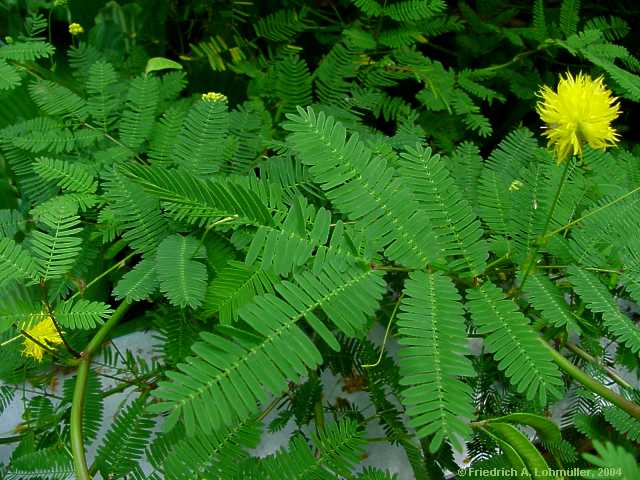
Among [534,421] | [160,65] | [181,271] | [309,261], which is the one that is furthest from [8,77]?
[534,421]

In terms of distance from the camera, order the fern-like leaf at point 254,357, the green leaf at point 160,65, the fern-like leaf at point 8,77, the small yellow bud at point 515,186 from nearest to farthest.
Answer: the fern-like leaf at point 254,357 < the small yellow bud at point 515,186 < the fern-like leaf at point 8,77 < the green leaf at point 160,65

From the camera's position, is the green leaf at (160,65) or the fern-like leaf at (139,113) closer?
the fern-like leaf at (139,113)

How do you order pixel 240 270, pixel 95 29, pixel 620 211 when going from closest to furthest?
pixel 240 270
pixel 620 211
pixel 95 29

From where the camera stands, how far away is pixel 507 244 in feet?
2.92

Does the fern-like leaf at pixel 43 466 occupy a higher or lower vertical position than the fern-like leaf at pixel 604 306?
lower

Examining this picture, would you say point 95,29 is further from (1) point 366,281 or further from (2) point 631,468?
(2) point 631,468

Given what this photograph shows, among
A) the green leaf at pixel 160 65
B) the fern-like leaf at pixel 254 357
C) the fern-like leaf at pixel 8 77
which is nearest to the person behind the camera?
the fern-like leaf at pixel 254 357

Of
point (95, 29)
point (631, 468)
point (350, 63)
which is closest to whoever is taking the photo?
point (631, 468)

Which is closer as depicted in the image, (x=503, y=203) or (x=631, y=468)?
(x=631, y=468)

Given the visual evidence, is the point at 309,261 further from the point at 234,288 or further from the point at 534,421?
the point at 534,421

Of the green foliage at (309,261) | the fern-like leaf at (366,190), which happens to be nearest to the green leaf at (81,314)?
the green foliage at (309,261)

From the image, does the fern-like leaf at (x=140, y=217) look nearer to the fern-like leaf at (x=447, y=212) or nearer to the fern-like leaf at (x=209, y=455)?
the fern-like leaf at (x=209, y=455)

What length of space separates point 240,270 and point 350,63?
0.81 meters

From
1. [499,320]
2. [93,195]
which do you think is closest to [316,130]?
A: [499,320]
